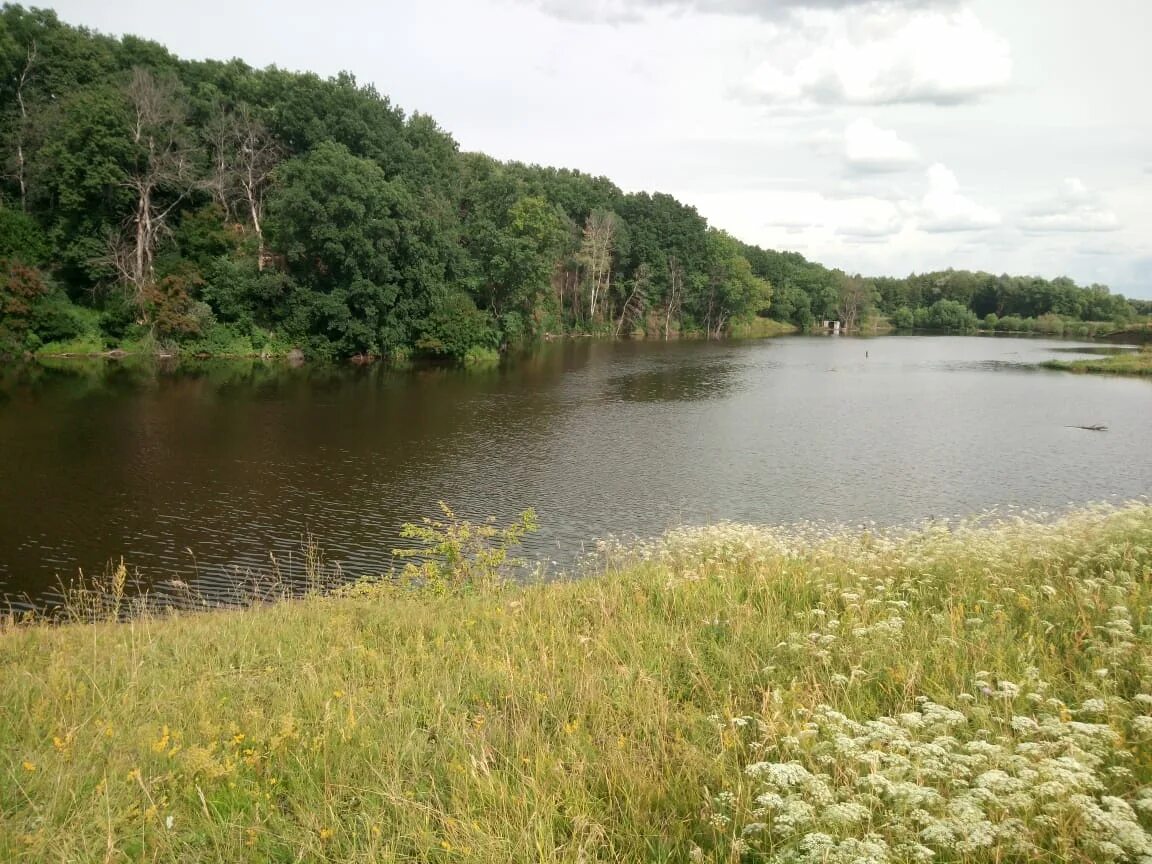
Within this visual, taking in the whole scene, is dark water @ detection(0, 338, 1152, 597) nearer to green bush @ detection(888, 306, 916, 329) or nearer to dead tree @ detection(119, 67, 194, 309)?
dead tree @ detection(119, 67, 194, 309)

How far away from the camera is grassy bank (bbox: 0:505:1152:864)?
11.1 ft

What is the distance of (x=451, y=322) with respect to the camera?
190 ft

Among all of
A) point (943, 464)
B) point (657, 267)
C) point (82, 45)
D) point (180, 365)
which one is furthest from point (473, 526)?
point (657, 267)

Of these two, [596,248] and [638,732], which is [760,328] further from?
[638,732]

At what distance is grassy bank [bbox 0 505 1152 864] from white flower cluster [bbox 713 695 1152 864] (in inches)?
0.8

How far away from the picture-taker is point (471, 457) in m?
27.3

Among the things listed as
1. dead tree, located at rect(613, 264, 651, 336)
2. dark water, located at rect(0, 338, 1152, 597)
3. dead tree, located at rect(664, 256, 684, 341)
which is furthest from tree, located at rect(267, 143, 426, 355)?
dead tree, located at rect(664, 256, 684, 341)

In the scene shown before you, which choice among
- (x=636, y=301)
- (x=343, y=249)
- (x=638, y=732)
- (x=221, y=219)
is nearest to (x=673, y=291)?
(x=636, y=301)

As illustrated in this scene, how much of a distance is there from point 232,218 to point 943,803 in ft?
222

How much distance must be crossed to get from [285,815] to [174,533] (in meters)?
16.6

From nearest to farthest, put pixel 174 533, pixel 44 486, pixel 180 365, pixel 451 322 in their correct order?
pixel 174 533 → pixel 44 486 → pixel 180 365 → pixel 451 322

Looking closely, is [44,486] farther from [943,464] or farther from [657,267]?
[657,267]

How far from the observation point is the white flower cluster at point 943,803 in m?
2.98

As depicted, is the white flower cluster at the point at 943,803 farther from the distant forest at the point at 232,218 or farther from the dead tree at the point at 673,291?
the dead tree at the point at 673,291
